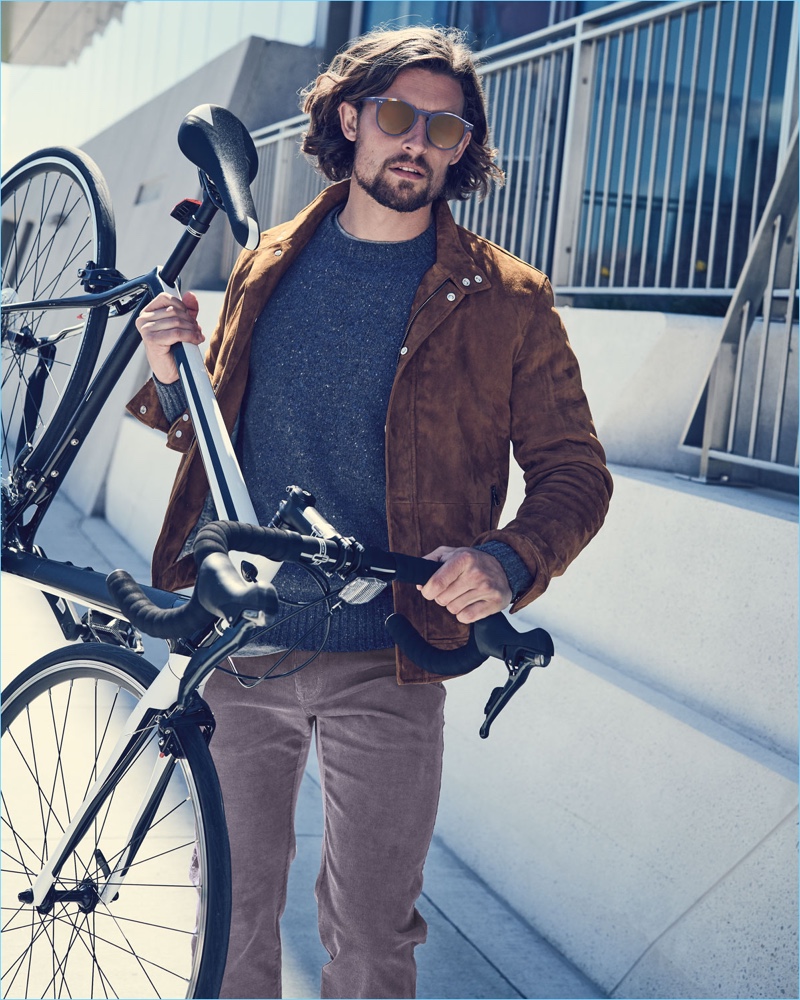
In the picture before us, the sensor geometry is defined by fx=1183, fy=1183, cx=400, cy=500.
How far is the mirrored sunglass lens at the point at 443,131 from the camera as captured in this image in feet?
7.44

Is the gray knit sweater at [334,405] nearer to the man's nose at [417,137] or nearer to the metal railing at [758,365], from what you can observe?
the man's nose at [417,137]

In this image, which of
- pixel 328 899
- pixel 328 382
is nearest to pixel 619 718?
pixel 328 899

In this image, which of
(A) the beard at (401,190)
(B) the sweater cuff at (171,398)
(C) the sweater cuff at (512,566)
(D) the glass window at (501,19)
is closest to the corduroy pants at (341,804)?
(C) the sweater cuff at (512,566)

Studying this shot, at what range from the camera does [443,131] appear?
227 centimetres

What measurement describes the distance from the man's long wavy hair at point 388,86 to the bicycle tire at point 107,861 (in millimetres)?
1204

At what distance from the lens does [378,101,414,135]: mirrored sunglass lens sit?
2.26 m

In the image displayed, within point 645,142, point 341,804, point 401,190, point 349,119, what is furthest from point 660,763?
point 645,142

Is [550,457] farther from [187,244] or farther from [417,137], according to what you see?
[187,244]

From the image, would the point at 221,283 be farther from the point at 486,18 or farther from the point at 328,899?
the point at 328,899

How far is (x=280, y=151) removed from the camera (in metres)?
9.99

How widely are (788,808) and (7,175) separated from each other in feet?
8.15

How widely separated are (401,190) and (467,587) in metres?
0.87

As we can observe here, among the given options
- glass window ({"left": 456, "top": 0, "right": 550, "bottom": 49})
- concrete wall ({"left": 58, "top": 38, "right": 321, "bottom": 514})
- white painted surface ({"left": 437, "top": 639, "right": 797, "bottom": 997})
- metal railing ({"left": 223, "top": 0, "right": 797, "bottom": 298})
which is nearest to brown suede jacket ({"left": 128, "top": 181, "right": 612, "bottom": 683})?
white painted surface ({"left": 437, "top": 639, "right": 797, "bottom": 997})

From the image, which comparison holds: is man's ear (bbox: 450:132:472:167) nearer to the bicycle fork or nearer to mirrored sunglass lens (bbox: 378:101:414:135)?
mirrored sunglass lens (bbox: 378:101:414:135)
